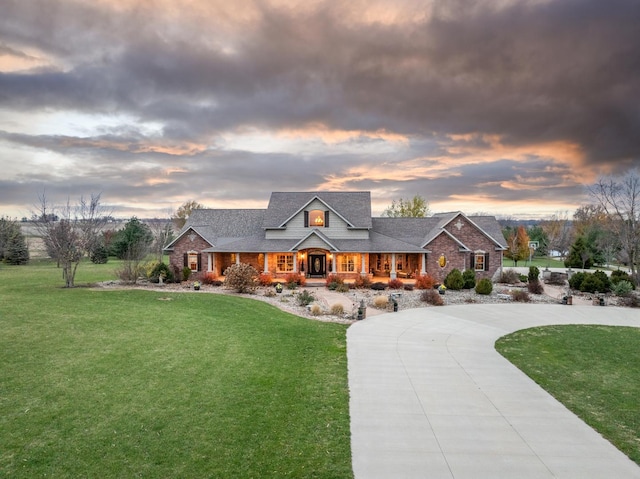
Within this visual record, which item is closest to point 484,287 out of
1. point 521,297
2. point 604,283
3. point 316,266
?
point 521,297

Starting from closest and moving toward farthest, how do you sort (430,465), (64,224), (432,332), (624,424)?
(430,465)
(624,424)
(432,332)
(64,224)

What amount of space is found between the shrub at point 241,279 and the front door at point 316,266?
699 centimetres

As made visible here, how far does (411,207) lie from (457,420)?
56065 mm

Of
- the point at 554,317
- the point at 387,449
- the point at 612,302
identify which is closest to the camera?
the point at 387,449

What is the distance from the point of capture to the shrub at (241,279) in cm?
2388

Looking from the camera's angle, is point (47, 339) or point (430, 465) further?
point (47, 339)

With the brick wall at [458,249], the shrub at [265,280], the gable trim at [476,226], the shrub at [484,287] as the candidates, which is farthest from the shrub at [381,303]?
the gable trim at [476,226]

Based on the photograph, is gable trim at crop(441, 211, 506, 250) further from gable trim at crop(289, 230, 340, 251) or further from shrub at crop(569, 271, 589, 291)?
gable trim at crop(289, 230, 340, 251)

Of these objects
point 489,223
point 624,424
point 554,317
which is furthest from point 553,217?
point 624,424

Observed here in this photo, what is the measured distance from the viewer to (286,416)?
7.34 metres

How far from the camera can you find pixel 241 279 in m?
23.9

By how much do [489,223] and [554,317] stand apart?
60.3ft

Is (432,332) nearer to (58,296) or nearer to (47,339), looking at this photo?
(47,339)

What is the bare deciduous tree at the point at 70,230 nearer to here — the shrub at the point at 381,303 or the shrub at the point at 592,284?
the shrub at the point at 381,303
